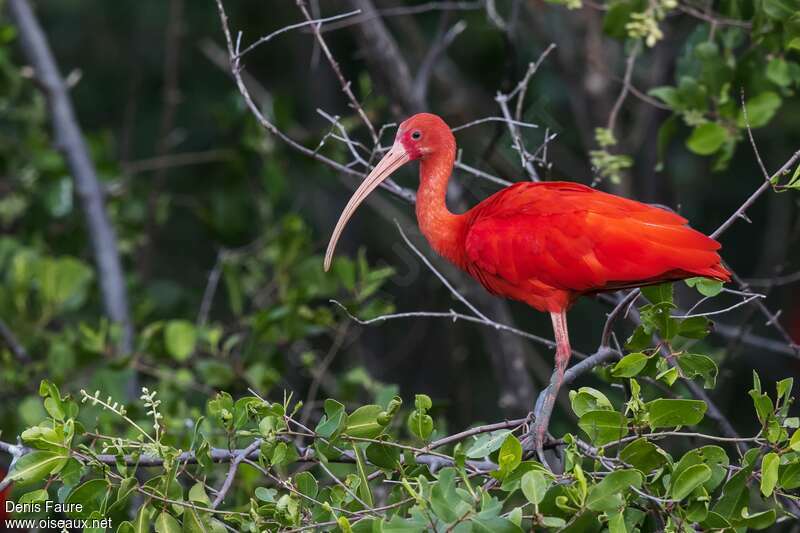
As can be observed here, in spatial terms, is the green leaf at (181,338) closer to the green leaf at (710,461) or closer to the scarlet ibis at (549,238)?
the scarlet ibis at (549,238)

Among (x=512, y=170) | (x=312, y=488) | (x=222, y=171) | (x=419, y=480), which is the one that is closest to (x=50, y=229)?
(x=222, y=171)

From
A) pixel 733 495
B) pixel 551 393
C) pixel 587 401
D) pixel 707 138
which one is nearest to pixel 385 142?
pixel 707 138

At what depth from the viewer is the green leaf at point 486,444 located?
3.04 meters

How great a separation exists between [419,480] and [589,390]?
0.58 m

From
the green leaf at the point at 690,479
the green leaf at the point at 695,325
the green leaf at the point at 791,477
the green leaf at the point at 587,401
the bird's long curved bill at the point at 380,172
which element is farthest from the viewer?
the bird's long curved bill at the point at 380,172

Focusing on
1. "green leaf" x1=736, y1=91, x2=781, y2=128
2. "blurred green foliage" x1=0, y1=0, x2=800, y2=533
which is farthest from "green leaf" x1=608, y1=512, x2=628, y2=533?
"green leaf" x1=736, y1=91, x2=781, y2=128

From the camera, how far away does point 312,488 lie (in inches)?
125

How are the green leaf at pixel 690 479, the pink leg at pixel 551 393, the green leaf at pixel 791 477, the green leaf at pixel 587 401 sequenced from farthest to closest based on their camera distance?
the pink leg at pixel 551 393 → the green leaf at pixel 587 401 → the green leaf at pixel 791 477 → the green leaf at pixel 690 479

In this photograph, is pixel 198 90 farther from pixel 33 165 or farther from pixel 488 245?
pixel 488 245

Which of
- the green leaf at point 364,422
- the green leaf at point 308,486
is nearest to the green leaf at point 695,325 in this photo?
the green leaf at point 364,422

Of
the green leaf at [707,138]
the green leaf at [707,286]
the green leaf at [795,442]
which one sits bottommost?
the green leaf at [795,442]

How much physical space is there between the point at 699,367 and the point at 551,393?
0.52 m

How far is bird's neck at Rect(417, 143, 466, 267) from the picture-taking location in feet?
13.7

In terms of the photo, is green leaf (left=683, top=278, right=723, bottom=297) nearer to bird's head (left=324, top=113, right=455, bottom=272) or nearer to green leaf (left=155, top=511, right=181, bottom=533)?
bird's head (left=324, top=113, right=455, bottom=272)
